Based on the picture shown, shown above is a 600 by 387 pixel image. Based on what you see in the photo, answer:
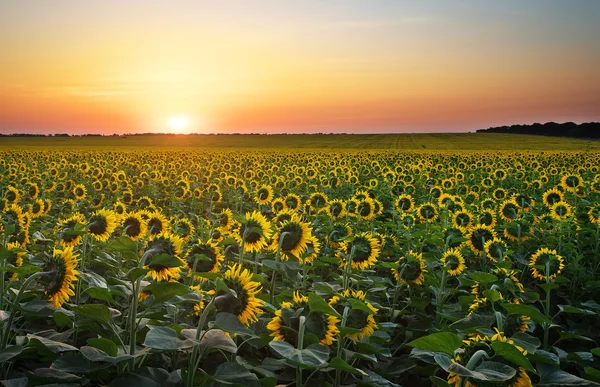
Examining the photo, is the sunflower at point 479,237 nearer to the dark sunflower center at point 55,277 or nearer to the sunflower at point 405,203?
the sunflower at point 405,203

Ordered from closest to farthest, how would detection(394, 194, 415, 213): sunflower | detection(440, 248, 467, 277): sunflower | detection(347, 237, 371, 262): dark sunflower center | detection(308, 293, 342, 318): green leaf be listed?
1. detection(308, 293, 342, 318): green leaf
2. detection(347, 237, 371, 262): dark sunflower center
3. detection(440, 248, 467, 277): sunflower
4. detection(394, 194, 415, 213): sunflower

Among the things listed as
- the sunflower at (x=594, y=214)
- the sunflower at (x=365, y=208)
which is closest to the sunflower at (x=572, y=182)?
the sunflower at (x=594, y=214)

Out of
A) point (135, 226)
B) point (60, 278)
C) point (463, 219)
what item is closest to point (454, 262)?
point (463, 219)

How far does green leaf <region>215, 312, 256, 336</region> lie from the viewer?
2.29 m

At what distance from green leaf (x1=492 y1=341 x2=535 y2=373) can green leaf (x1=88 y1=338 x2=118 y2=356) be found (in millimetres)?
1616

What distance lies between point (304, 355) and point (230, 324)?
0.37 metres

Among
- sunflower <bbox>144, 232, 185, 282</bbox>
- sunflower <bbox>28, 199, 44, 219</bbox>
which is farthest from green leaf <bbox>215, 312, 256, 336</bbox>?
sunflower <bbox>28, 199, 44, 219</bbox>

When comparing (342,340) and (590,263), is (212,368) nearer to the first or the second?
(342,340)

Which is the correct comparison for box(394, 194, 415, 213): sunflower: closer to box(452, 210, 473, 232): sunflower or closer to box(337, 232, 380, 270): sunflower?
box(452, 210, 473, 232): sunflower

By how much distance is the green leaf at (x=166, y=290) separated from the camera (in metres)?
2.17

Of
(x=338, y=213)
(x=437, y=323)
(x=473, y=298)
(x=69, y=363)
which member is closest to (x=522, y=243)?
(x=338, y=213)

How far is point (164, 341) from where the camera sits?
214 centimetres

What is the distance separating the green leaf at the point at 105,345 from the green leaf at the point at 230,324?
462 mm

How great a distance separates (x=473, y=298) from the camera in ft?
13.1
